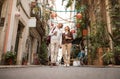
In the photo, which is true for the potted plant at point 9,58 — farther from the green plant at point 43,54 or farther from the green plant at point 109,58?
the green plant at point 43,54

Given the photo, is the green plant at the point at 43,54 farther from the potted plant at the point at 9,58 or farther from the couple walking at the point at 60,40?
the couple walking at the point at 60,40

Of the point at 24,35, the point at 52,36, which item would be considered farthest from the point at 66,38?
the point at 24,35

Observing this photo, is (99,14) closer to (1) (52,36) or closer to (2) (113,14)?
(2) (113,14)

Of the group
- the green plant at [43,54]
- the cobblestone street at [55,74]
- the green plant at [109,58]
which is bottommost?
the cobblestone street at [55,74]

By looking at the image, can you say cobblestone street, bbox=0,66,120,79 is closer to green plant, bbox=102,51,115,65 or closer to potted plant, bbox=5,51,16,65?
potted plant, bbox=5,51,16,65

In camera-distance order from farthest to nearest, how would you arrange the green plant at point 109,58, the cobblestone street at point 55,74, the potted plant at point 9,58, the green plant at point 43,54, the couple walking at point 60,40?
the green plant at point 43,54 → the green plant at point 109,58 → the potted plant at point 9,58 → the couple walking at point 60,40 → the cobblestone street at point 55,74

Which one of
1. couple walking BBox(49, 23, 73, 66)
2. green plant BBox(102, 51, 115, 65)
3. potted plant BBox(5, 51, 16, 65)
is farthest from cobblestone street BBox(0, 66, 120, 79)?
green plant BBox(102, 51, 115, 65)

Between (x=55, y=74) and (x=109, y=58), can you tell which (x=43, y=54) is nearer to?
(x=109, y=58)

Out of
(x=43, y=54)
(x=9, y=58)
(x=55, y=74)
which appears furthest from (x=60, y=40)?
(x=43, y=54)

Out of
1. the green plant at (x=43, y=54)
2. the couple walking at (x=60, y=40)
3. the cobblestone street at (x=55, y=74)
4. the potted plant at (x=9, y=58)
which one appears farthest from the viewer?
the green plant at (x=43, y=54)

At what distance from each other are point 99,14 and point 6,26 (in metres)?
5.83

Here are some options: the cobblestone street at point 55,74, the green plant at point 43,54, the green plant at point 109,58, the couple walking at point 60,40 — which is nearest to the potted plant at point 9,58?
the couple walking at point 60,40

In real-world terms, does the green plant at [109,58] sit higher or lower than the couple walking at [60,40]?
lower

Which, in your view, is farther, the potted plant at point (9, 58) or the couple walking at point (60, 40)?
the potted plant at point (9, 58)
